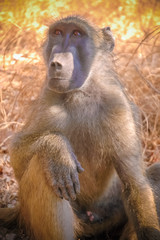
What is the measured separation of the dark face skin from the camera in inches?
95.7

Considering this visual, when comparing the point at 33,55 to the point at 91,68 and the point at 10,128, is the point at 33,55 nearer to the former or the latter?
the point at 10,128

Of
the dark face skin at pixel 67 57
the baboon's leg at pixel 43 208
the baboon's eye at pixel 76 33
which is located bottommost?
the baboon's leg at pixel 43 208

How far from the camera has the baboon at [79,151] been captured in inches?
92.8

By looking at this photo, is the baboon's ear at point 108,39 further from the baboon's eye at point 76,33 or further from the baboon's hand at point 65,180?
the baboon's hand at point 65,180

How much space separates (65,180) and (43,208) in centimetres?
24

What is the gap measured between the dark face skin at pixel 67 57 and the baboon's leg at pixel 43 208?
1.75 ft

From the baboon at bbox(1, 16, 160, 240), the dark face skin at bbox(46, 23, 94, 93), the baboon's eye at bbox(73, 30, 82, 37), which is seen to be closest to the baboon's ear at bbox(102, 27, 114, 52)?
the baboon at bbox(1, 16, 160, 240)

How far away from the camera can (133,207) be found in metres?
2.65

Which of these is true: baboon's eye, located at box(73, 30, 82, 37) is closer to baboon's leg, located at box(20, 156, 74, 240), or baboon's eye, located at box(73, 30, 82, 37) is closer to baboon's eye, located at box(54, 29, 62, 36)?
baboon's eye, located at box(54, 29, 62, 36)

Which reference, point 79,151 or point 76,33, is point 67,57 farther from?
point 79,151

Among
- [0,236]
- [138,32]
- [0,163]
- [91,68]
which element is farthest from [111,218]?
[138,32]

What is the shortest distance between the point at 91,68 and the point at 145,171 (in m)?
0.87

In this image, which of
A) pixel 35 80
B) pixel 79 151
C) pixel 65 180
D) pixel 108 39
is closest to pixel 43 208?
pixel 65 180

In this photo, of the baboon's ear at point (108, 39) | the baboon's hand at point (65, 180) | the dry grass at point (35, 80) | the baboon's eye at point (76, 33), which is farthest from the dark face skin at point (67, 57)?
the dry grass at point (35, 80)
